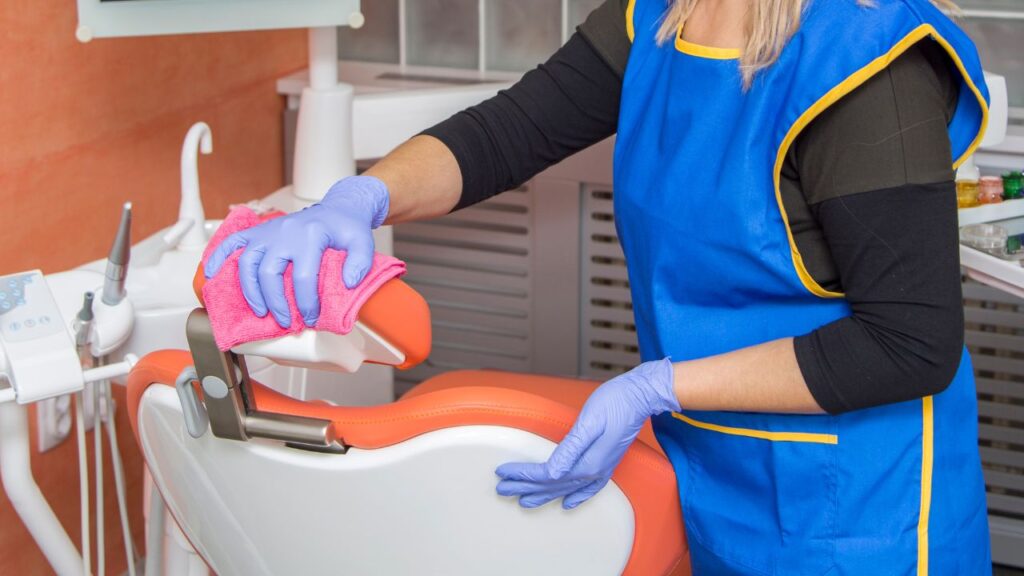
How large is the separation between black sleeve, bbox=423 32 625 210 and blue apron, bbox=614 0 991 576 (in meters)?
0.14

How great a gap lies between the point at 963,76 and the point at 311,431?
2.26ft

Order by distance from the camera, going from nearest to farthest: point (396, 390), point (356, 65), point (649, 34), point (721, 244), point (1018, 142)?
1. point (721, 244)
2. point (649, 34)
3. point (1018, 142)
4. point (356, 65)
5. point (396, 390)

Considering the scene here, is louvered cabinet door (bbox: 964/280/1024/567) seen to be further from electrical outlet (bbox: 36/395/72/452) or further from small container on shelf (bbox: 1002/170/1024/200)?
electrical outlet (bbox: 36/395/72/452)

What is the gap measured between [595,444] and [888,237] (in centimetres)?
32

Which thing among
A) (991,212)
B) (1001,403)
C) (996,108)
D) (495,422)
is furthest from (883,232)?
(1001,403)

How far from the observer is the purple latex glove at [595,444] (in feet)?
3.54

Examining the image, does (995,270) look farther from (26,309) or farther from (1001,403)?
(26,309)

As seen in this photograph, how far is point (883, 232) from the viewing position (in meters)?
1.07

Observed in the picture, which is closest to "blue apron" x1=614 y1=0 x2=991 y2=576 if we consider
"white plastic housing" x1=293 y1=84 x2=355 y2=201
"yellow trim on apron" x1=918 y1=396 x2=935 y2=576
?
"yellow trim on apron" x1=918 y1=396 x2=935 y2=576

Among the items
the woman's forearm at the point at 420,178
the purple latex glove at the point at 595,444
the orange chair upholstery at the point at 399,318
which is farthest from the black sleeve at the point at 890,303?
the woman's forearm at the point at 420,178

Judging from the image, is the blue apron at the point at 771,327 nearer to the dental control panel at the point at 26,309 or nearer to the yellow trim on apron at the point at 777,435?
the yellow trim on apron at the point at 777,435

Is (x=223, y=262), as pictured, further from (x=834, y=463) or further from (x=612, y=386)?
(x=834, y=463)

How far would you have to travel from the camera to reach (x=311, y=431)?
3.49ft

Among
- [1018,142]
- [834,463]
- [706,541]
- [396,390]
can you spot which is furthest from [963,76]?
[396,390]
